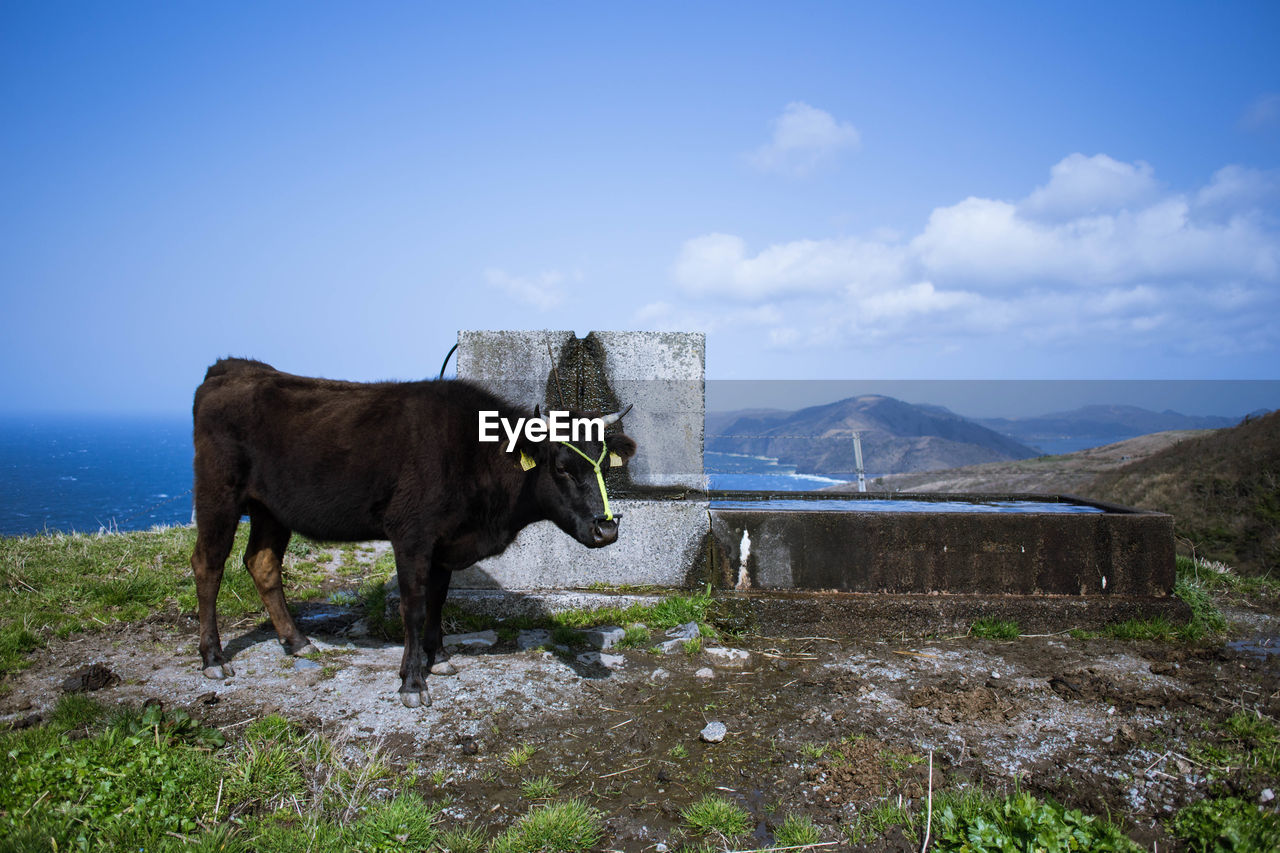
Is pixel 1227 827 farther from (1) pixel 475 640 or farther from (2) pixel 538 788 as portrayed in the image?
(1) pixel 475 640

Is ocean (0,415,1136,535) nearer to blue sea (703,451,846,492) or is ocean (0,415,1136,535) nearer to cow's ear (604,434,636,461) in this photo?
blue sea (703,451,846,492)

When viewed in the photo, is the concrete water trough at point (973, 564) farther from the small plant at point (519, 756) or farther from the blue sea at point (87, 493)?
the blue sea at point (87, 493)

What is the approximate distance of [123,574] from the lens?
7.49 metres

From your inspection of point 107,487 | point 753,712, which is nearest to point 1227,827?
point 753,712

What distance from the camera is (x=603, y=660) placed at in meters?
5.86

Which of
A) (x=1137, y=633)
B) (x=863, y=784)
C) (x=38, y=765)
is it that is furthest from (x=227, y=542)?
(x=1137, y=633)

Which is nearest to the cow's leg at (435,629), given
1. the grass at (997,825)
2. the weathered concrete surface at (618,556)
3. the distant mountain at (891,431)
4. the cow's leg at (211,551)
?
the weathered concrete surface at (618,556)

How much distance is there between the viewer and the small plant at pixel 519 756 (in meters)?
4.19

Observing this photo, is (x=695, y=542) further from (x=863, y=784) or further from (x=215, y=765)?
(x=215, y=765)

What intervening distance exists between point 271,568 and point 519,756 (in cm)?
306

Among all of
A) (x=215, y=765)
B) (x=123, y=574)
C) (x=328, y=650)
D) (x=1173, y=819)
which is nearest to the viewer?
(x=1173, y=819)

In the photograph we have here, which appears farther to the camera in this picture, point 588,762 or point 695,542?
point 695,542

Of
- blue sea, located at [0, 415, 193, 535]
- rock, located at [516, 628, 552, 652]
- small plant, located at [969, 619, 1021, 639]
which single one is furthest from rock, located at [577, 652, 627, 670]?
blue sea, located at [0, 415, 193, 535]

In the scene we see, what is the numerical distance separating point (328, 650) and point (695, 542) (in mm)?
3239
